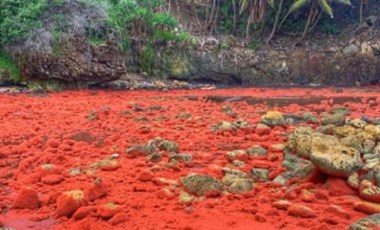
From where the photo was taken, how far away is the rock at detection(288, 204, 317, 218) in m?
3.78

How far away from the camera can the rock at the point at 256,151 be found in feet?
18.1

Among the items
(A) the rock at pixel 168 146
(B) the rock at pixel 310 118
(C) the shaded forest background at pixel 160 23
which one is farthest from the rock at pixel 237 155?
(C) the shaded forest background at pixel 160 23

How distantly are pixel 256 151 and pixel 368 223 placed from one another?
2.20 metres

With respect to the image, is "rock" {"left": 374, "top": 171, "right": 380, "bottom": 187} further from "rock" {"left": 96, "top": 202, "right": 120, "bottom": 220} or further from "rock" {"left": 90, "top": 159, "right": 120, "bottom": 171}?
"rock" {"left": 90, "top": 159, "right": 120, "bottom": 171}

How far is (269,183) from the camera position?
4566 millimetres

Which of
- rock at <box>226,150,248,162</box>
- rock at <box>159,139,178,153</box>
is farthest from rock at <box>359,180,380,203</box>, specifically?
rock at <box>159,139,178,153</box>

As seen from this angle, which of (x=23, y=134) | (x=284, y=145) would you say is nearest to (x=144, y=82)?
(x=23, y=134)

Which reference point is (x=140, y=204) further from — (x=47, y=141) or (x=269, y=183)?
(x=47, y=141)

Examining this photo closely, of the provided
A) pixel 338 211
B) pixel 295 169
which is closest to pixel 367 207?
pixel 338 211

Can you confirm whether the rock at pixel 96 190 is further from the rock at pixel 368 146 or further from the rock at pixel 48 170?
the rock at pixel 368 146

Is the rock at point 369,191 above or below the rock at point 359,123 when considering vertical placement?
below

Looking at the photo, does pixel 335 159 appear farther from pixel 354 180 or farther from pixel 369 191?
pixel 369 191

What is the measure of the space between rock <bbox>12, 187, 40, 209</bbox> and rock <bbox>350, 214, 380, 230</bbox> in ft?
8.23

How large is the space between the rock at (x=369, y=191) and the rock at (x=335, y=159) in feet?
0.65
